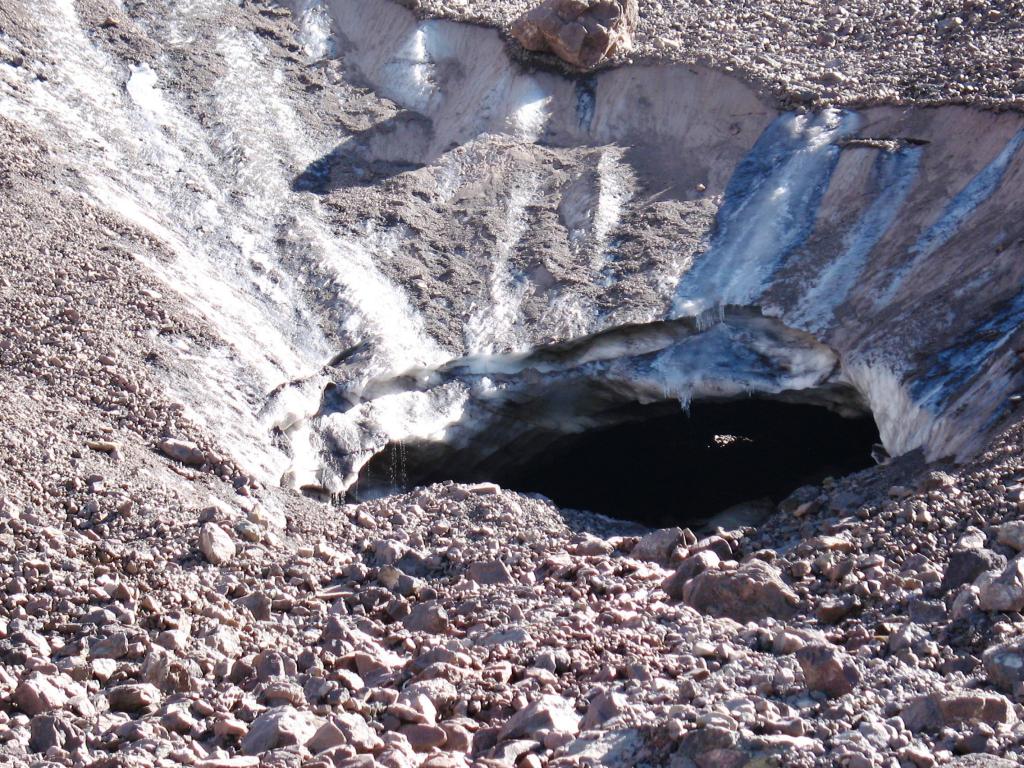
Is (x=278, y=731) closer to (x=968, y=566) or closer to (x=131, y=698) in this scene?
(x=131, y=698)

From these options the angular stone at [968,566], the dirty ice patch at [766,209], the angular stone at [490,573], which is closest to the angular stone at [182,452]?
the angular stone at [490,573]

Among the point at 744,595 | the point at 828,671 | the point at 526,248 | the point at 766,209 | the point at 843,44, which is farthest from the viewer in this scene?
the point at 843,44

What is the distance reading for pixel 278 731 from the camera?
4863 millimetres

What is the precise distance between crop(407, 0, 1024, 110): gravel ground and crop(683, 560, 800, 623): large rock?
5759 mm

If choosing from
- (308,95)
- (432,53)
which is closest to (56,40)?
(308,95)

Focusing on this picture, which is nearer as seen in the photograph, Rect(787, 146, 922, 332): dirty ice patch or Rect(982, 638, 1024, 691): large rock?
Rect(982, 638, 1024, 691): large rock

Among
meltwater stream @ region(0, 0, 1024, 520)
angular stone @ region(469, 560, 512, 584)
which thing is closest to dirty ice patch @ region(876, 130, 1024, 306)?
meltwater stream @ region(0, 0, 1024, 520)

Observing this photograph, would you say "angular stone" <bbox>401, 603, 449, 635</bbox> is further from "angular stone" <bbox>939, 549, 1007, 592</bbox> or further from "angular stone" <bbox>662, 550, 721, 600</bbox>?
"angular stone" <bbox>939, 549, 1007, 592</bbox>

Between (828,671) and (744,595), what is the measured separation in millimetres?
1331

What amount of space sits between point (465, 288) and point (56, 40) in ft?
16.8

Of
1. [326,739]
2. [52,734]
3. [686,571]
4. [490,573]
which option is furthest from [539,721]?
[490,573]

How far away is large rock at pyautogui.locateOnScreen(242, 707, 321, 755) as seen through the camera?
484cm

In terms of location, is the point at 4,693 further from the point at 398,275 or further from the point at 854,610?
the point at 398,275

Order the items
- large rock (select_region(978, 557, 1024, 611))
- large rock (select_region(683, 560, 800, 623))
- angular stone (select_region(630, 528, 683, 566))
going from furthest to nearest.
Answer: angular stone (select_region(630, 528, 683, 566)), large rock (select_region(683, 560, 800, 623)), large rock (select_region(978, 557, 1024, 611))
